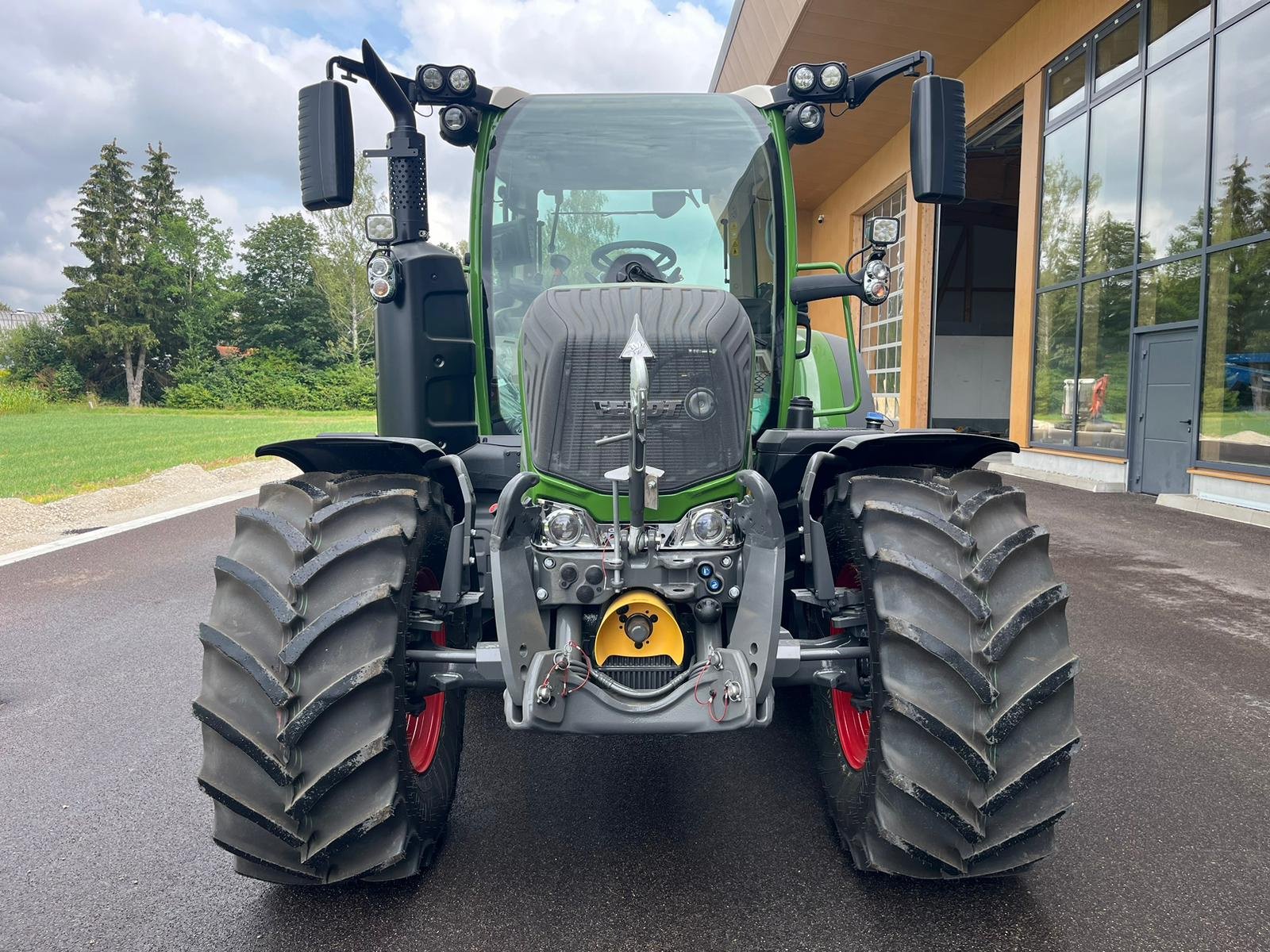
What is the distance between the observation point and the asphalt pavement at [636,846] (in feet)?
7.53

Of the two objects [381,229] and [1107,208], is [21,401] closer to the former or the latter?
[1107,208]

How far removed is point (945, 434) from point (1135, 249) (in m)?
12.5

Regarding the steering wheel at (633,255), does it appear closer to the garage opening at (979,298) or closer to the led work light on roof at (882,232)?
the led work light on roof at (882,232)

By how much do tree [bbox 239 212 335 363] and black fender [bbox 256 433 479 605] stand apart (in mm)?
54652

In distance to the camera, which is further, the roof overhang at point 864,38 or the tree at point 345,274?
the tree at point 345,274

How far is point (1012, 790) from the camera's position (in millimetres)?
2131

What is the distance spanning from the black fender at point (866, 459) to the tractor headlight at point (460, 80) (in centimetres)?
208

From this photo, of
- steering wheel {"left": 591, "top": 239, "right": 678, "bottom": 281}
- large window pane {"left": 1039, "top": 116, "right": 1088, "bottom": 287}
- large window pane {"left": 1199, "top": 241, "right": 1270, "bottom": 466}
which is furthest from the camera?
large window pane {"left": 1039, "top": 116, "right": 1088, "bottom": 287}

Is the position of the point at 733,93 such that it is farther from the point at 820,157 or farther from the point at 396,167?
the point at 820,157

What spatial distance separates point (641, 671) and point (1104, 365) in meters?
A: 13.6

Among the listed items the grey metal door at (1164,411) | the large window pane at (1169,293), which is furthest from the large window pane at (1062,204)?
the grey metal door at (1164,411)

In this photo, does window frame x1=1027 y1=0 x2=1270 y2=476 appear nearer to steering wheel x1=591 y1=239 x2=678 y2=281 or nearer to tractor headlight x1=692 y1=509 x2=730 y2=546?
steering wheel x1=591 y1=239 x2=678 y2=281

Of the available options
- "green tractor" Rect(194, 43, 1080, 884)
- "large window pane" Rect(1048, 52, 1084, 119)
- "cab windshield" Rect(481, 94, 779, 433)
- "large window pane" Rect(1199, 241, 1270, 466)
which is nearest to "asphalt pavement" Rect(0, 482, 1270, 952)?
"green tractor" Rect(194, 43, 1080, 884)

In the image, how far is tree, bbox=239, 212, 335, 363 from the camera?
182 feet
